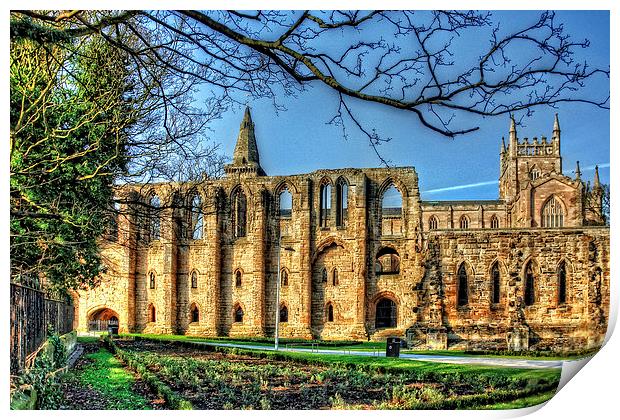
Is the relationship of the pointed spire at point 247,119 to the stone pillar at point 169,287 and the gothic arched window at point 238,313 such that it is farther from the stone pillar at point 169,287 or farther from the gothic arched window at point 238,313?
the gothic arched window at point 238,313

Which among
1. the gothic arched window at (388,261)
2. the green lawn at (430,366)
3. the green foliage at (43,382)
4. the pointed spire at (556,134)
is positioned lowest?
the green lawn at (430,366)

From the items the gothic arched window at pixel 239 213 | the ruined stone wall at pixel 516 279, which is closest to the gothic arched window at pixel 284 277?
the gothic arched window at pixel 239 213

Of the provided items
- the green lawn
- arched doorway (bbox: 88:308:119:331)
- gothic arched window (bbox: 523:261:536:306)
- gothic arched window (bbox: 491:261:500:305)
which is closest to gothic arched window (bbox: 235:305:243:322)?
arched doorway (bbox: 88:308:119:331)

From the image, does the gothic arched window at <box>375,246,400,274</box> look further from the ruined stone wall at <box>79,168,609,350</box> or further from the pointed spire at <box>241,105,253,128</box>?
the pointed spire at <box>241,105,253,128</box>

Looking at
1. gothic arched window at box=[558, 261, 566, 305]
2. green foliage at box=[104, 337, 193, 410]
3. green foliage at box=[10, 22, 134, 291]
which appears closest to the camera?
green foliage at box=[10, 22, 134, 291]

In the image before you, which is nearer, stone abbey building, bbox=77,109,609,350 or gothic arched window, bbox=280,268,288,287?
stone abbey building, bbox=77,109,609,350

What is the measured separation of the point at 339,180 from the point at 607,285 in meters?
16.5

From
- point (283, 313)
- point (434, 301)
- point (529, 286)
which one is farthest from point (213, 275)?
point (529, 286)

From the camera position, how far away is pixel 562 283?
21.1 meters

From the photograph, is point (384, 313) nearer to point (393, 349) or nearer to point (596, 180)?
point (393, 349)

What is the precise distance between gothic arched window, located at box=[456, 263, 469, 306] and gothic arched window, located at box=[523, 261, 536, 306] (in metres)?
1.83

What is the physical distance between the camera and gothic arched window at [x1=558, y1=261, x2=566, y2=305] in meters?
20.3

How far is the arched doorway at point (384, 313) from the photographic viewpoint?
103 ft

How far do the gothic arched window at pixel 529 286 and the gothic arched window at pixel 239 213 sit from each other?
12.3 m
